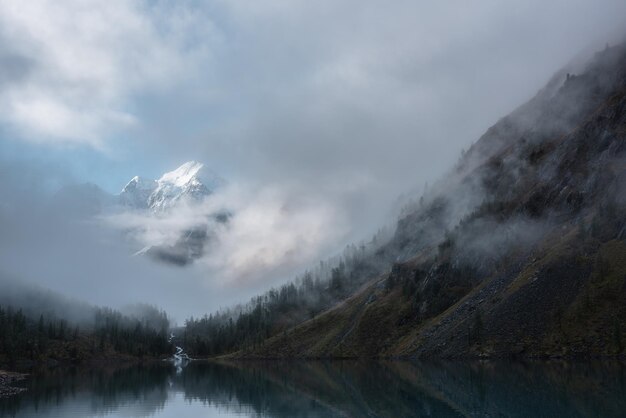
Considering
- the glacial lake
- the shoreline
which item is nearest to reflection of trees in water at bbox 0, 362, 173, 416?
the glacial lake

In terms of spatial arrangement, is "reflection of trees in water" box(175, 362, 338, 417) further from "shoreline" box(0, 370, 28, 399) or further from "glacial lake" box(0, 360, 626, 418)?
"shoreline" box(0, 370, 28, 399)

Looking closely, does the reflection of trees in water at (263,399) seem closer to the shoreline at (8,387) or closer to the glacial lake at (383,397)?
the glacial lake at (383,397)

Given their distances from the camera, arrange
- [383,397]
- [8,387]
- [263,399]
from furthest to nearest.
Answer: [8,387] → [263,399] → [383,397]

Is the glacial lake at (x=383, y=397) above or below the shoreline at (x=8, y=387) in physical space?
below

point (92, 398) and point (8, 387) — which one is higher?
point (8, 387)

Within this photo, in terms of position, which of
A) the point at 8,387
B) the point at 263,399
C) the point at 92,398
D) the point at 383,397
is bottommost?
the point at 383,397

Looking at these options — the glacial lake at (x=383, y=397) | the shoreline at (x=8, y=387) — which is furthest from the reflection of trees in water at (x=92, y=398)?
the shoreline at (x=8, y=387)

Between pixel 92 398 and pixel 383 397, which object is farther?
pixel 92 398

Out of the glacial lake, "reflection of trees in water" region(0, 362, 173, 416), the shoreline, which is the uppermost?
the shoreline

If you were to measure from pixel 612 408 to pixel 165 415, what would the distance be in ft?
190

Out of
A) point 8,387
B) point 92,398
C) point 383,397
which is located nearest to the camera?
point 383,397

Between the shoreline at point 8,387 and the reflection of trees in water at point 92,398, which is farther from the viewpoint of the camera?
the shoreline at point 8,387

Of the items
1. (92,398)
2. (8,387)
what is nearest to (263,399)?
(92,398)

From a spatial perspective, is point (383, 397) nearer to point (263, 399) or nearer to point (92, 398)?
point (263, 399)
